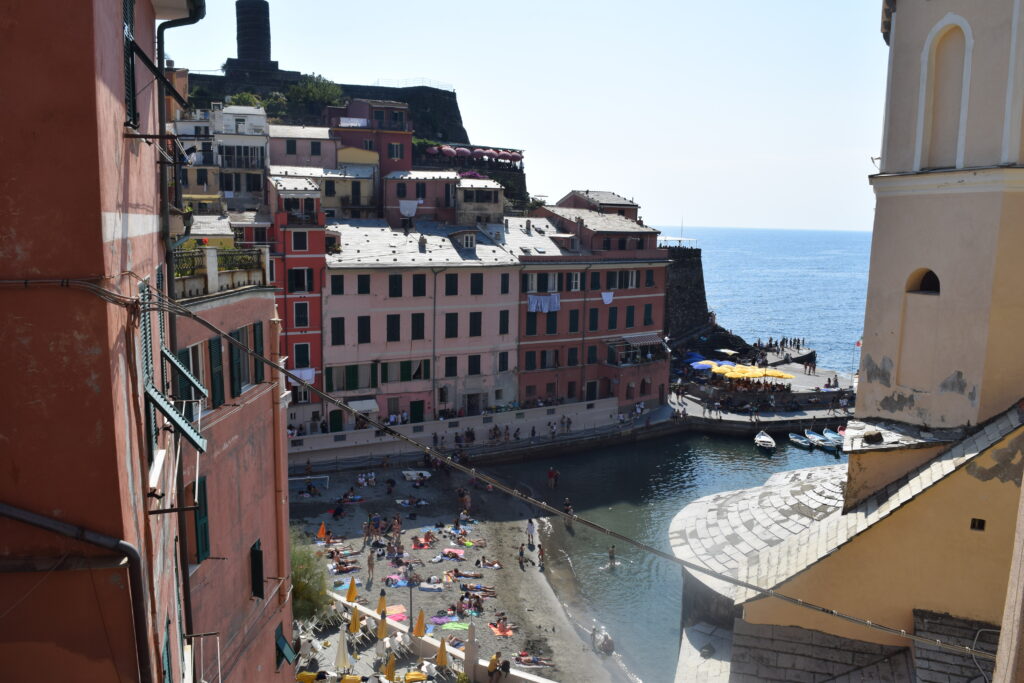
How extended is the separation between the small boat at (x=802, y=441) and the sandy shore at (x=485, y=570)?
20.2 m

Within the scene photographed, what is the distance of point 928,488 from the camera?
12.3 metres

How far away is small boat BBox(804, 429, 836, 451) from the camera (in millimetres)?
48844

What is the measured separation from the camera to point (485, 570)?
30.1 m

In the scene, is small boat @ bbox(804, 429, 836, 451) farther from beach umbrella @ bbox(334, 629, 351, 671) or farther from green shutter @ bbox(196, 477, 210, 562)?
green shutter @ bbox(196, 477, 210, 562)

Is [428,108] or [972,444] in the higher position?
[428,108]

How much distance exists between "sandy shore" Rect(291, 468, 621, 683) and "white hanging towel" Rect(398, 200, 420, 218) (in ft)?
52.3

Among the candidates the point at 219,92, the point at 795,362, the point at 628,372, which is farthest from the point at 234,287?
the point at 219,92

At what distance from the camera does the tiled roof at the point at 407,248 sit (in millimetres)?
40406

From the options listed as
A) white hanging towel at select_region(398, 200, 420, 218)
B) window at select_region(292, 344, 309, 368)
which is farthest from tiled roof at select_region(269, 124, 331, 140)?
window at select_region(292, 344, 309, 368)

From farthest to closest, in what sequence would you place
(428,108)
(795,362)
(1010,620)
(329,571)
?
1. (428,108)
2. (795,362)
3. (329,571)
4. (1010,620)

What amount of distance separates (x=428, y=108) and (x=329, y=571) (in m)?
68.5

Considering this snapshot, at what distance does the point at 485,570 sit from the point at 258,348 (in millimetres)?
17840

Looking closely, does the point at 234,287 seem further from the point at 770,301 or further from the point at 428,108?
the point at 770,301

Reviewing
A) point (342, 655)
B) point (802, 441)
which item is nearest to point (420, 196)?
point (802, 441)
